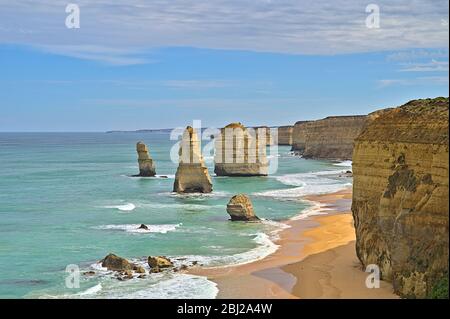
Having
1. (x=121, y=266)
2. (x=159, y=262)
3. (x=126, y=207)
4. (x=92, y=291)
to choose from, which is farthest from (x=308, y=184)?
(x=92, y=291)

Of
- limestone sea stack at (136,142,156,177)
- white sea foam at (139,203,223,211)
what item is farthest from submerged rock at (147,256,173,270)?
limestone sea stack at (136,142,156,177)

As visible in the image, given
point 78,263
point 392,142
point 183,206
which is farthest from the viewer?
point 183,206

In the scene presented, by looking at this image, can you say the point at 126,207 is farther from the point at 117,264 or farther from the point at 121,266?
the point at 121,266

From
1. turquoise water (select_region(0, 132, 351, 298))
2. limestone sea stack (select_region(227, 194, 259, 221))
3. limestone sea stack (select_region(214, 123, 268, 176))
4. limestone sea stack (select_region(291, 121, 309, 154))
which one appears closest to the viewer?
turquoise water (select_region(0, 132, 351, 298))

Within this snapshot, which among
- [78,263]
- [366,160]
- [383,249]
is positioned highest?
[366,160]

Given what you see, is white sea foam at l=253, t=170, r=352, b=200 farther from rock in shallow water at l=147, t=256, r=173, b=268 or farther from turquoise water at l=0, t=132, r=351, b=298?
rock in shallow water at l=147, t=256, r=173, b=268
